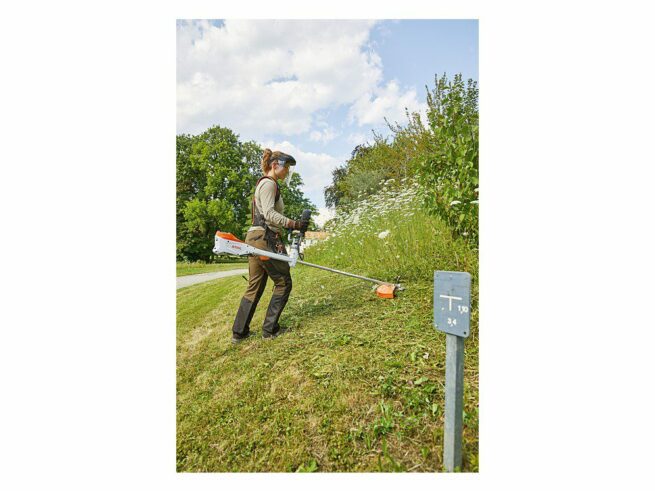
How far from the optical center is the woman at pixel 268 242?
2240 mm

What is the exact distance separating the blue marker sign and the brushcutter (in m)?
0.93

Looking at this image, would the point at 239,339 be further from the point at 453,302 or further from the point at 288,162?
the point at 453,302

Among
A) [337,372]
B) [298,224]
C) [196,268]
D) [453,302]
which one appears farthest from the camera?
[298,224]

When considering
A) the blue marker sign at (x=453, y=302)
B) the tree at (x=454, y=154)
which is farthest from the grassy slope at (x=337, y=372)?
the blue marker sign at (x=453, y=302)

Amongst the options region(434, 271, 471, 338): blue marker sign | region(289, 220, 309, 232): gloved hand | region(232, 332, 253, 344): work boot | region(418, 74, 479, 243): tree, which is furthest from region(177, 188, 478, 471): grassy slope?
region(434, 271, 471, 338): blue marker sign

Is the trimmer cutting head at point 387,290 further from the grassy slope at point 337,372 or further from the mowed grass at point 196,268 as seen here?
the mowed grass at point 196,268

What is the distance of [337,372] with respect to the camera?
1.94m

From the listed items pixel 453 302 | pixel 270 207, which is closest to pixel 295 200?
pixel 270 207

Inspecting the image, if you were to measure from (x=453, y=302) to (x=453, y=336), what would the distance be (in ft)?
0.42

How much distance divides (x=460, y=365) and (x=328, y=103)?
168cm

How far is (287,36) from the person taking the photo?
207cm

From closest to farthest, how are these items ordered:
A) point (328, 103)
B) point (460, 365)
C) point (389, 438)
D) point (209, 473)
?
point (460, 365) → point (389, 438) → point (209, 473) → point (328, 103)

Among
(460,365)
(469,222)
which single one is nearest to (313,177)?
(469,222)

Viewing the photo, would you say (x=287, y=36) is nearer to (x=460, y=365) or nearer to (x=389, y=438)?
(x=460, y=365)
